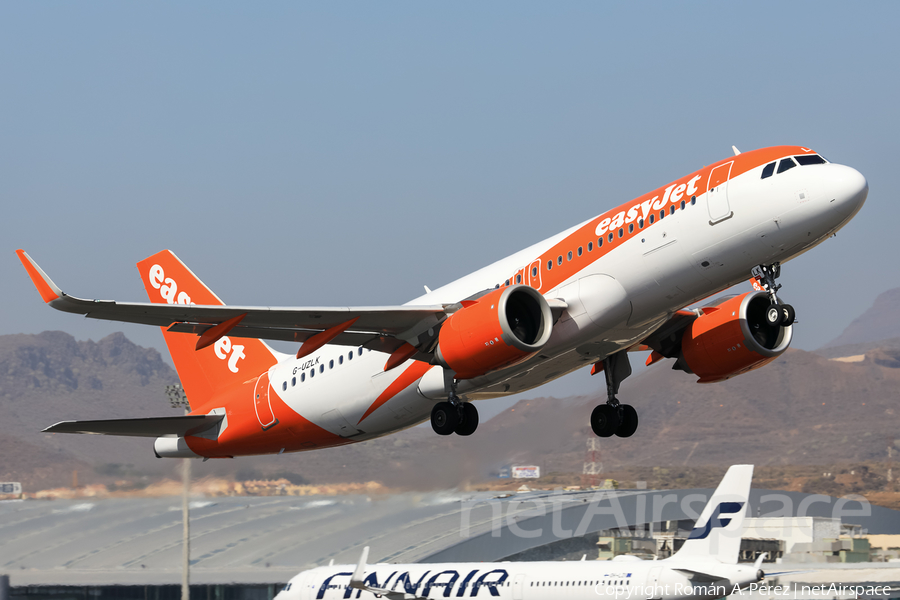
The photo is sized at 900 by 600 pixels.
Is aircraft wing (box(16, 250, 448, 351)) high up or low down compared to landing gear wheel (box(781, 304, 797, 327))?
up

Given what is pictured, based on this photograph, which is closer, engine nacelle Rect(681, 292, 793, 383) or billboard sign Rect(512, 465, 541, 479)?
engine nacelle Rect(681, 292, 793, 383)

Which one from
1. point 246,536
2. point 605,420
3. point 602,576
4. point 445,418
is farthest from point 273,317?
point 246,536

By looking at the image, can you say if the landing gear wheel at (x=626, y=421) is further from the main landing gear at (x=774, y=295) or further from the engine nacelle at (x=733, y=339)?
the main landing gear at (x=774, y=295)

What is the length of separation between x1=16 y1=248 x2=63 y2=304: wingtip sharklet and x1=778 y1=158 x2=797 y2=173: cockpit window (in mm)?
13795

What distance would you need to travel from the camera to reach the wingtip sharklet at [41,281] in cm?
1916

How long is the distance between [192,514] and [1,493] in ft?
42.1

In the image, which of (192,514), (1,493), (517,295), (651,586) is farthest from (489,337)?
(1,493)

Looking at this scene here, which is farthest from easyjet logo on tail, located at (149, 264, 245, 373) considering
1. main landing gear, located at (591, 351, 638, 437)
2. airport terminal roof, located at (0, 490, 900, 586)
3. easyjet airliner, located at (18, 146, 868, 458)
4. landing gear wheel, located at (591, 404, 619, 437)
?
airport terminal roof, located at (0, 490, 900, 586)

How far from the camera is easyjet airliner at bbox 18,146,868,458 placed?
1991cm

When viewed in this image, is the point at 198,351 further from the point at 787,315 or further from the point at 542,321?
the point at 787,315

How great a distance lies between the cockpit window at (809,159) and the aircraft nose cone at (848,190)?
17.0 inches

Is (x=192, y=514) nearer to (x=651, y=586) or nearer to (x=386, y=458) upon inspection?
(x=386, y=458)

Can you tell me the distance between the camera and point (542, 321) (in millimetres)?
21250

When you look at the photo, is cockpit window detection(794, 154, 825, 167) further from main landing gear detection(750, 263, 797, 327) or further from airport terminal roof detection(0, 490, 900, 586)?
airport terminal roof detection(0, 490, 900, 586)
